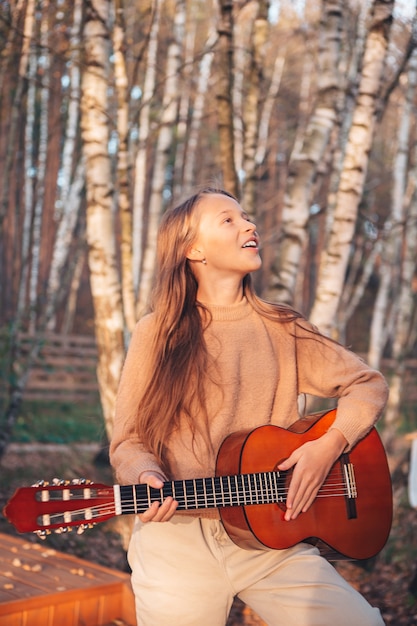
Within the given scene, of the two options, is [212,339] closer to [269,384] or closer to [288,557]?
[269,384]

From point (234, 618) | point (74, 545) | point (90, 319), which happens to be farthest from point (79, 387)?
point (234, 618)

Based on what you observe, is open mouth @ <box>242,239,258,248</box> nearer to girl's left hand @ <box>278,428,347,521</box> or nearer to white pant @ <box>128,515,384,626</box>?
girl's left hand @ <box>278,428,347,521</box>

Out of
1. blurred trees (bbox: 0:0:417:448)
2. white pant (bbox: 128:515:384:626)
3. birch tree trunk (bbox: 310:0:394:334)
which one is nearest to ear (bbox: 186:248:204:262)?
blurred trees (bbox: 0:0:417:448)

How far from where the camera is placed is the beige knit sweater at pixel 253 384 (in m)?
2.71

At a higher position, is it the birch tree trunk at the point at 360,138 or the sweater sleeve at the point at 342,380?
the birch tree trunk at the point at 360,138

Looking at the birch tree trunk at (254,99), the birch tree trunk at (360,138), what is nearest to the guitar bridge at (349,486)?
the birch tree trunk at (360,138)

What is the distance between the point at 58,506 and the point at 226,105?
316 centimetres

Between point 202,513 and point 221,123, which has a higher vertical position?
point 221,123

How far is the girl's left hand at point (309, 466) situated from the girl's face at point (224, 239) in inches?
23.9

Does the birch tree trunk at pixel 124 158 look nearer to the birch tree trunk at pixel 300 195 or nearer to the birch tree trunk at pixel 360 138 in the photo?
the birch tree trunk at pixel 300 195

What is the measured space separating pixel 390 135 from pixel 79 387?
11597 millimetres

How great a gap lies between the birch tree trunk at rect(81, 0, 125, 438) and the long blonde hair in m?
1.73

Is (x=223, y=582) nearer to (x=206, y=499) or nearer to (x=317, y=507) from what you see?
(x=206, y=499)

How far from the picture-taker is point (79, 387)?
1436cm
